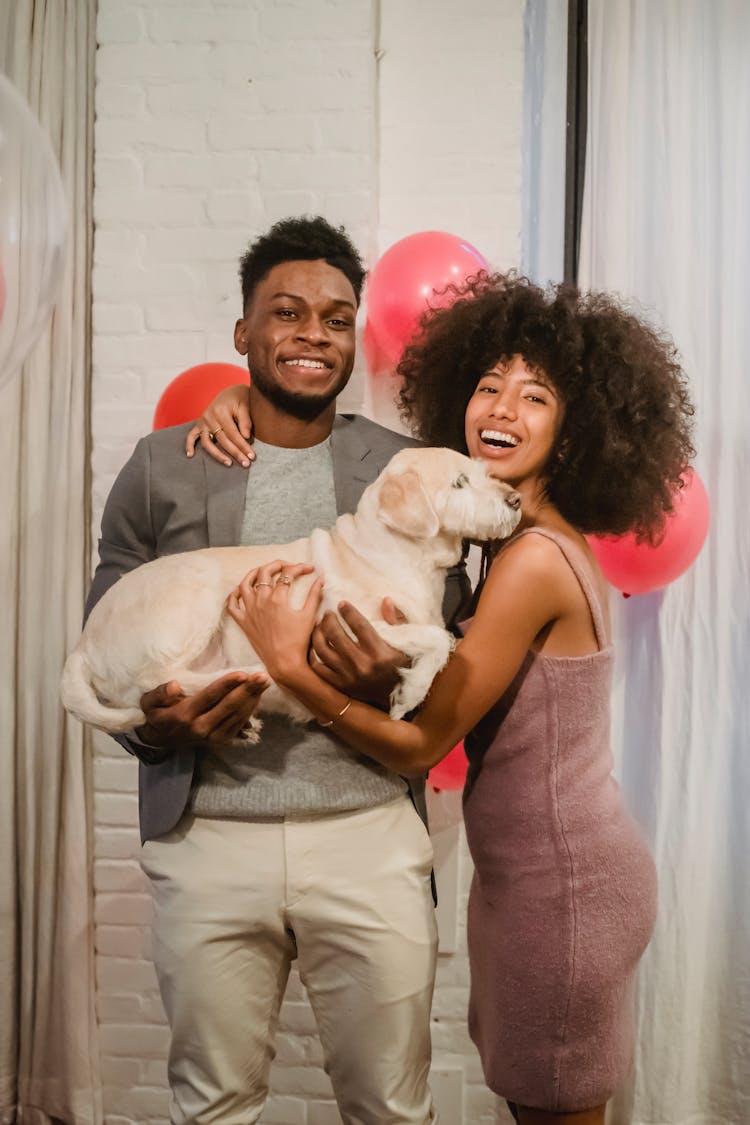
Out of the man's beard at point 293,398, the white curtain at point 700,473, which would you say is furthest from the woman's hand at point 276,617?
the white curtain at point 700,473

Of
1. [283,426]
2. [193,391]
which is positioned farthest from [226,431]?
[193,391]

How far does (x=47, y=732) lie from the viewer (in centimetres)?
267

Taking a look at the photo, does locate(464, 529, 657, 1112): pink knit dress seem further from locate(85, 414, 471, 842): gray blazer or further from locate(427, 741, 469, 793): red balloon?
locate(427, 741, 469, 793): red balloon

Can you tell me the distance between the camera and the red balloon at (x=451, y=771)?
2.33 meters

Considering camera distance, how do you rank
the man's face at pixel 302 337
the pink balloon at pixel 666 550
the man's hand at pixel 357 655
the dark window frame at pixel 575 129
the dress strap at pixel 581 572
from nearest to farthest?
the man's hand at pixel 357 655, the dress strap at pixel 581 572, the man's face at pixel 302 337, the pink balloon at pixel 666 550, the dark window frame at pixel 575 129

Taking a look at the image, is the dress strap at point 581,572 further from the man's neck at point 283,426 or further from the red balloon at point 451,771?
the red balloon at point 451,771

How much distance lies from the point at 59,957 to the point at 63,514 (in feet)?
4.27

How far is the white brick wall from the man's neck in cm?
62

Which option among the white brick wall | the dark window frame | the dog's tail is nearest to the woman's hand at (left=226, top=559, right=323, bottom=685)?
the dog's tail

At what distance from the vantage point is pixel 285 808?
173 cm

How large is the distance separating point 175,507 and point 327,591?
46 centimetres

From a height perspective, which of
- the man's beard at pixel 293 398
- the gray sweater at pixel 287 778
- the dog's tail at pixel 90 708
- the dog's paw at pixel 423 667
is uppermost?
the man's beard at pixel 293 398

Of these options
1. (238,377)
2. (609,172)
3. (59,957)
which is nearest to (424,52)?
(609,172)

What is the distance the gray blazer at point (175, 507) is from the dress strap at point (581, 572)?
1.09ft
